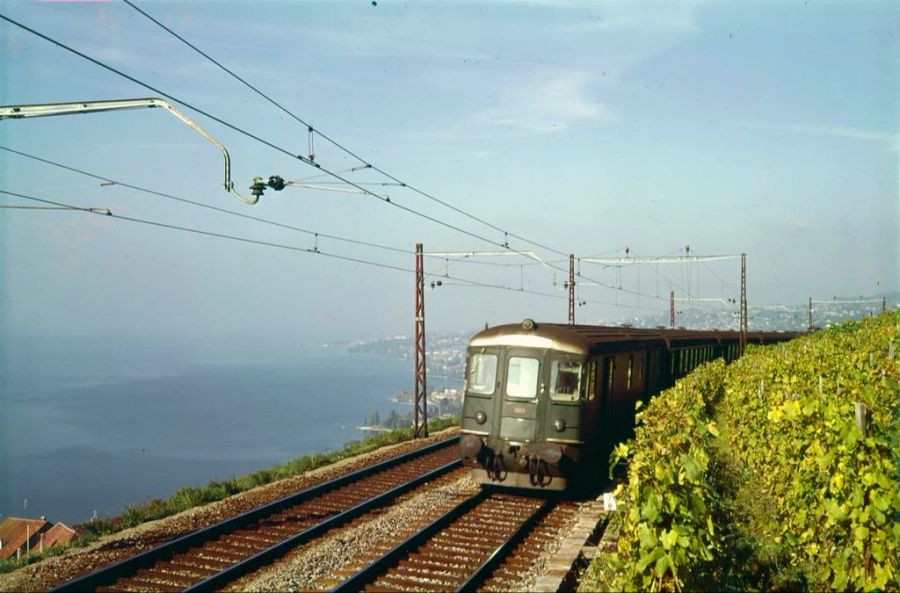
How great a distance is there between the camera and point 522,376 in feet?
43.0

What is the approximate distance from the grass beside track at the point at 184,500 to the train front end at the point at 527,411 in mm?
4850

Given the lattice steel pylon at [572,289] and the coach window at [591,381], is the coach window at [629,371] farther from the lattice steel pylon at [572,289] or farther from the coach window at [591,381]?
the lattice steel pylon at [572,289]

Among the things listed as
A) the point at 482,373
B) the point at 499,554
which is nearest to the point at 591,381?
the point at 482,373

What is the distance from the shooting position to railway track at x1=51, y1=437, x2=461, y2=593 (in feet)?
28.2

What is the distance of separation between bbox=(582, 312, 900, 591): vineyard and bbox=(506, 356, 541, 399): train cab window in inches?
90.0

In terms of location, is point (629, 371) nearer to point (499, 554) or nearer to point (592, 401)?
point (592, 401)

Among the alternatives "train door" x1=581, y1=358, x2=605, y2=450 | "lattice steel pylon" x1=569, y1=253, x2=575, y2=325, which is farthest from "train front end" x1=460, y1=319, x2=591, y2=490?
"lattice steel pylon" x1=569, y1=253, x2=575, y2=325

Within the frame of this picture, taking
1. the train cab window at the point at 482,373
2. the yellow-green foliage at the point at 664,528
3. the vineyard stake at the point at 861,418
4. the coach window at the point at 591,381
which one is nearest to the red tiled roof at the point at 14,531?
the train cab window at the point at 482,373

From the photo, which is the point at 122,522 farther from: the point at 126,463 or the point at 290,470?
the point at 126,463

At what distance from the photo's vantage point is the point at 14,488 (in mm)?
137375

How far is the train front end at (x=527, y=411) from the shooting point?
12.6m

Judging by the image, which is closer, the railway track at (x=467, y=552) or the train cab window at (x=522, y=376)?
the railway track at (x=467, y=552)

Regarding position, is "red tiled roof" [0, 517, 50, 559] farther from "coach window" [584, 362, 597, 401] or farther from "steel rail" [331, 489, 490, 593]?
"coach window" [584, 362, 597, 401]

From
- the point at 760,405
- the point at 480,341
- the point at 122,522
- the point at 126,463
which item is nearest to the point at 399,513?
the point at 480,341
